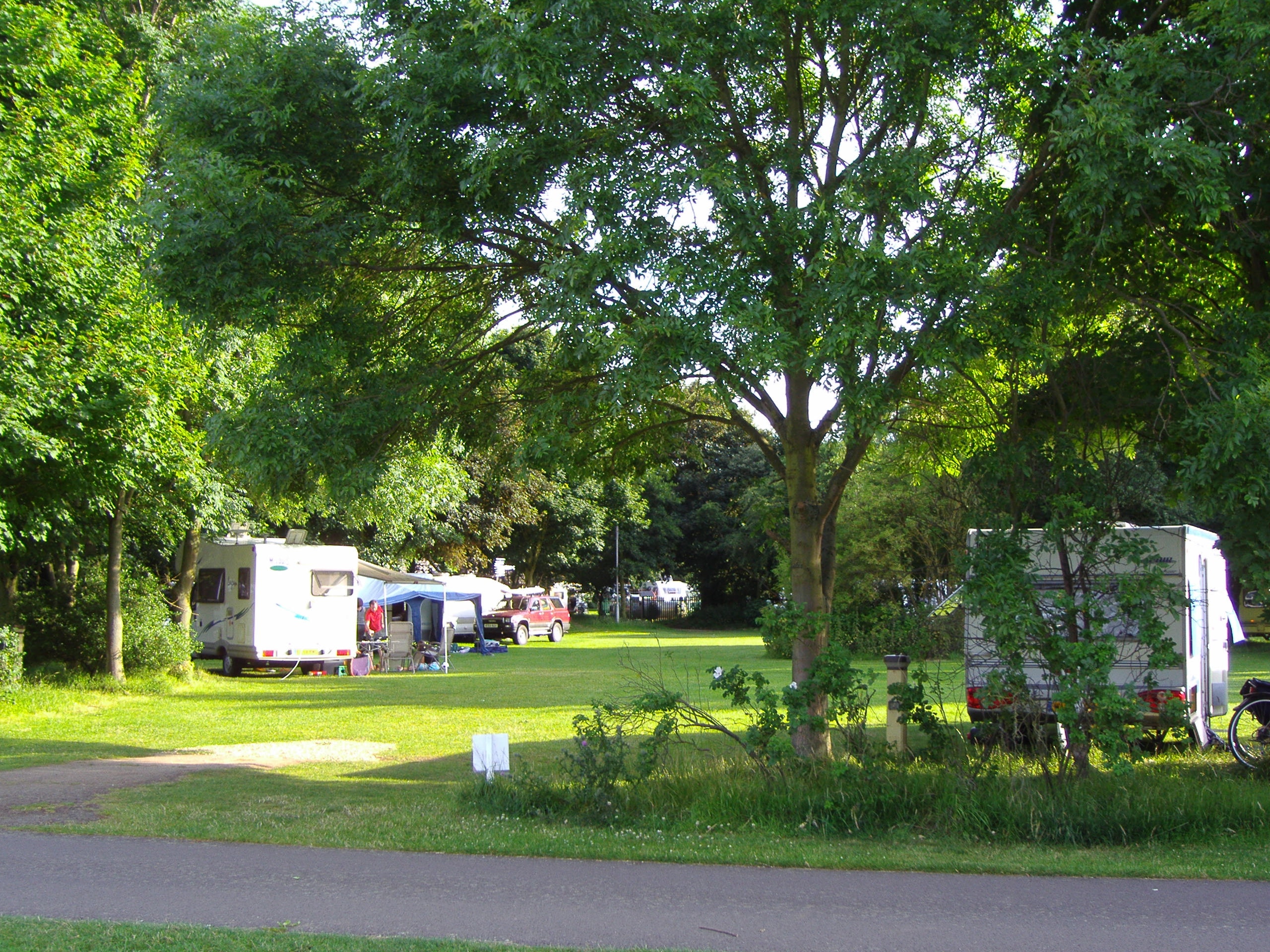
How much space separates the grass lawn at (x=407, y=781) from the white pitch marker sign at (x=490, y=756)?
1.32ft

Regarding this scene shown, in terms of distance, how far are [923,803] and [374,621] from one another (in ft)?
72.5

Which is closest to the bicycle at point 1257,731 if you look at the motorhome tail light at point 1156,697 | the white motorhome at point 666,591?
the motorhome tail light at point 1156,697

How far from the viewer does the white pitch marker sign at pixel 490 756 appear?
31.6 feet

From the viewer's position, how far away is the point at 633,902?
6.37 meters

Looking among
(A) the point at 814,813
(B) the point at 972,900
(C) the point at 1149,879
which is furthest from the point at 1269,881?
(A) the point at 814,813

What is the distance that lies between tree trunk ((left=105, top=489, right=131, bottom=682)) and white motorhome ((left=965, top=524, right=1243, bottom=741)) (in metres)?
15.2

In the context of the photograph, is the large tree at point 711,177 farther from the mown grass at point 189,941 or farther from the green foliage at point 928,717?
the mown grass at point 189,941

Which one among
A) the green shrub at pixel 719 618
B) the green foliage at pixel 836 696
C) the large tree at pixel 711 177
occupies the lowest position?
the green shrub at pixel 719 618

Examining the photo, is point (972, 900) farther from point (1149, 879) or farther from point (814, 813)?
point (814, 813)

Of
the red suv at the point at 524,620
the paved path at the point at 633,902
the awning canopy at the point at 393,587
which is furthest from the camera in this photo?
the red suv at the point at 524,620

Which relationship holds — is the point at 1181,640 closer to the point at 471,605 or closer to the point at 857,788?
the point at 857,788

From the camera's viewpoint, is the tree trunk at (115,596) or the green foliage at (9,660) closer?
the green foliage at (9,660)

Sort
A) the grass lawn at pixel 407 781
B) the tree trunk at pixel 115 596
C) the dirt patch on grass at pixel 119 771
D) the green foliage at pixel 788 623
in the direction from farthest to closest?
the tree trunk at pixel 115 596 < the dirt patch on grass at pixel 119 771 < the green foliage at pixel 788 623 < the grass lawn at pixel 407 781

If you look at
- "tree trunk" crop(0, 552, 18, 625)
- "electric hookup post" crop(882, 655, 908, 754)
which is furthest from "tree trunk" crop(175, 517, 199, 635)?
"electric hookup post" crop(882, 655, 908, 754)
